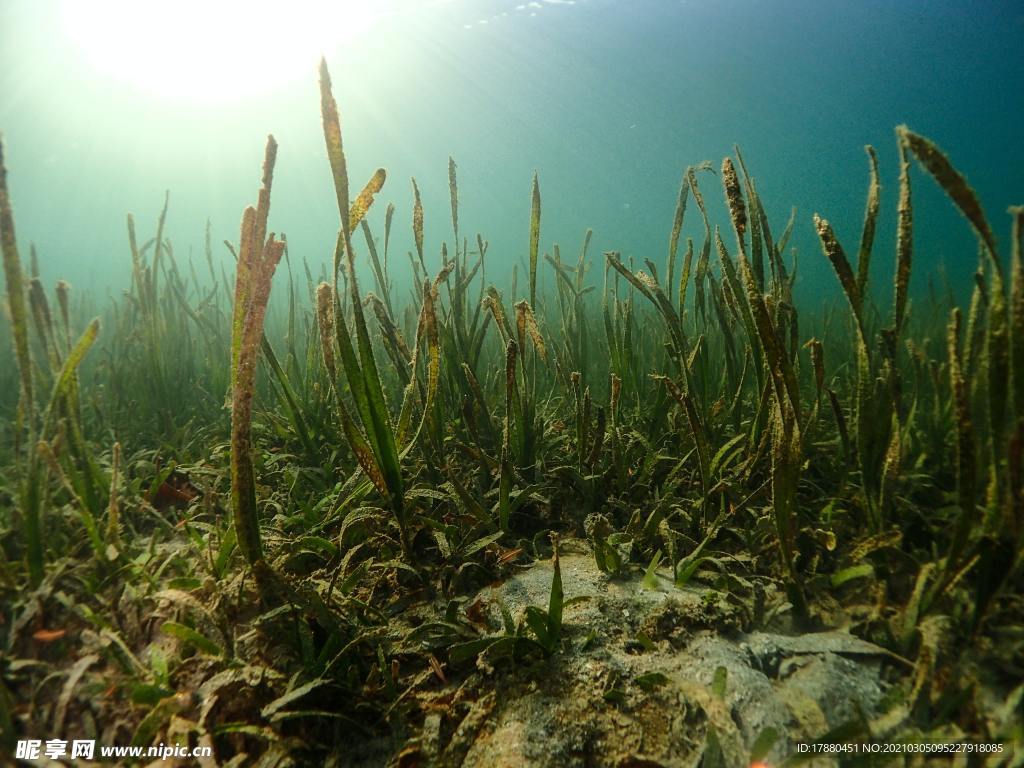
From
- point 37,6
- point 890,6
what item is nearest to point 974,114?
point 890,6

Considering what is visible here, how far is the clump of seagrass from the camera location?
839mm

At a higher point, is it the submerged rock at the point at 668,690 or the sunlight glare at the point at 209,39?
the sunlight glare at the point at 209,39

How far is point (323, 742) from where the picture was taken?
76 cm

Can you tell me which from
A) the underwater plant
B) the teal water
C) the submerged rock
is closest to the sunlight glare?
the teal water

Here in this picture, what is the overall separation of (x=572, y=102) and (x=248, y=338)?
45.2m

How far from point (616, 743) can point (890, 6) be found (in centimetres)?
4241

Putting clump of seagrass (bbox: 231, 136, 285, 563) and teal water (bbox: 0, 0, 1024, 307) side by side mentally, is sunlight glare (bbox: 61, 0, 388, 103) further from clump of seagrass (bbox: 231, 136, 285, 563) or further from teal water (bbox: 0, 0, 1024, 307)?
clump of seagrass (bbox: 231, 136, 285, 563)

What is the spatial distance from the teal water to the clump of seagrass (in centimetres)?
1395

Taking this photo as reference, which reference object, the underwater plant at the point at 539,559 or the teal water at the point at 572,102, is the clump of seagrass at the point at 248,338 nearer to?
the underwater plant at the point at 539,559

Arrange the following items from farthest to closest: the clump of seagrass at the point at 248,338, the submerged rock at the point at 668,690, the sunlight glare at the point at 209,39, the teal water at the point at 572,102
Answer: the teal water at the point at 572,102, the sunlight glare at the point at 209,39, the clump of seagrass at the point at 248,338, the submerged rock at the point at 668,690

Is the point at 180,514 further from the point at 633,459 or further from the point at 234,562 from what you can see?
the point at 633,459

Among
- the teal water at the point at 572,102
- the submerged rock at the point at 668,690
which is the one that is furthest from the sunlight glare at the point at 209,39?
the submerged rock at the point at 668,690

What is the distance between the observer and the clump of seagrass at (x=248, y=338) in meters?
0.84

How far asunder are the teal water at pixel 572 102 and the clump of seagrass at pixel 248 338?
14.0 meters
